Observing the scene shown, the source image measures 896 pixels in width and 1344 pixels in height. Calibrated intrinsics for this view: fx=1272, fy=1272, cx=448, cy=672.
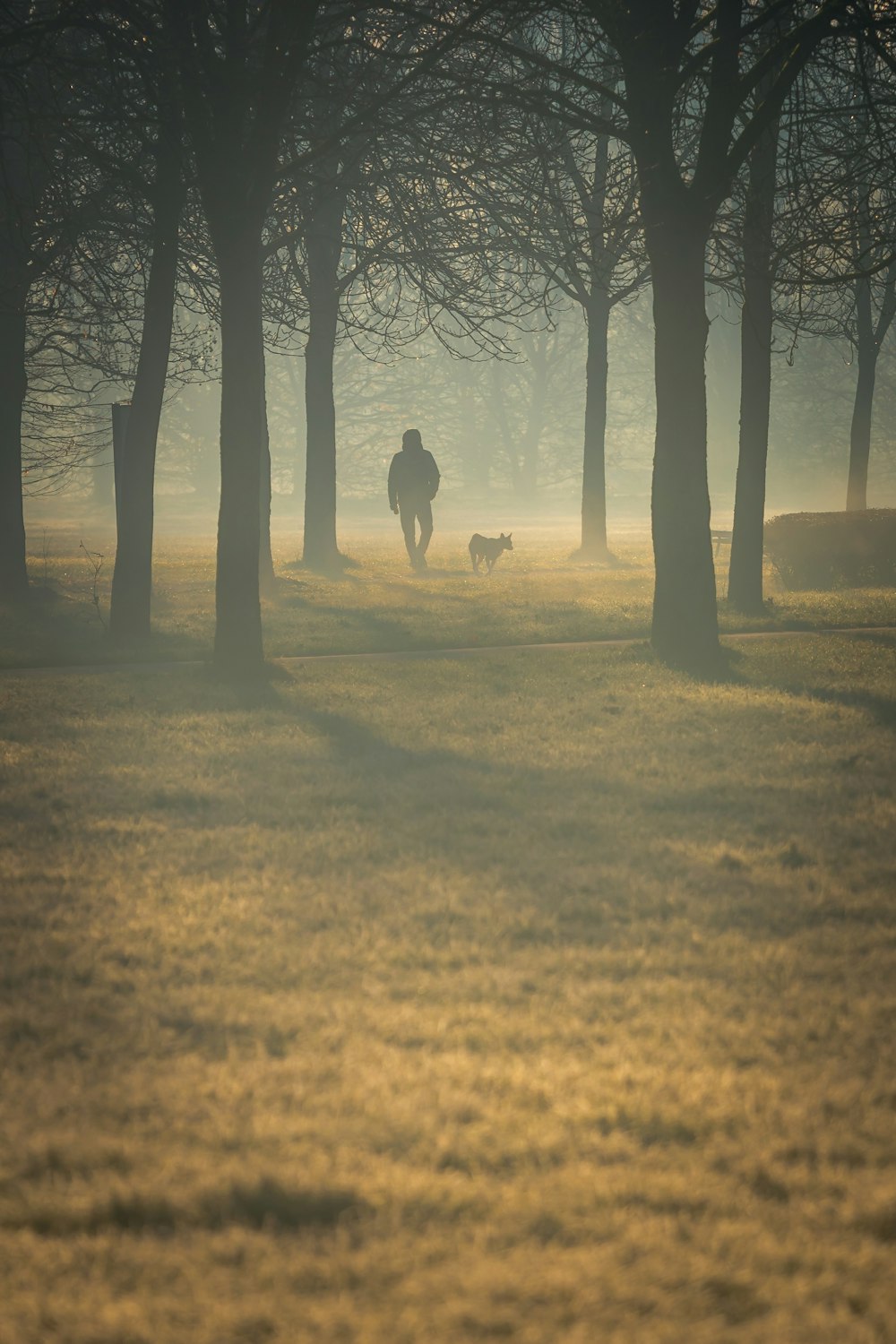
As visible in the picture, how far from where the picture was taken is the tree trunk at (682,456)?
1155 centimetres

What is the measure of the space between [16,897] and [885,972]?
3.40 meters

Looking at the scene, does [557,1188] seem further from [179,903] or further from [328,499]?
[328,499]

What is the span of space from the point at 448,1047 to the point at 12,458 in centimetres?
1709

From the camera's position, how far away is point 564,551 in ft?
97.7

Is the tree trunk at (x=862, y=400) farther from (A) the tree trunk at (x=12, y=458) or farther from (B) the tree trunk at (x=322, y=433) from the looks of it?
(A) the tree trunk at (x=12, y=458)

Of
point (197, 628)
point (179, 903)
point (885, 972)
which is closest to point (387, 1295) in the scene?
point (885, 972)

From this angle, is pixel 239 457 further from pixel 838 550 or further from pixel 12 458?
pixel 838 550

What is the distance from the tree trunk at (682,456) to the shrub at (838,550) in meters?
8.57

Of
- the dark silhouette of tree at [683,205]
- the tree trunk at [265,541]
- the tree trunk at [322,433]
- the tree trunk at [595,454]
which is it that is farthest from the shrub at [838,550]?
the dark silhouette of tree at [683,205]

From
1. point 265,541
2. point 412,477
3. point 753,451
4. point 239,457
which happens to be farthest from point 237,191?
point 412,477

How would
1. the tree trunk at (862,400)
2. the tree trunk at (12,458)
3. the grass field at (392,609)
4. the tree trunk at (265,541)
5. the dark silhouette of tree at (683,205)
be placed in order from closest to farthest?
the dark silhouette of tree at (683,205)
the grass field at (392,609)
the tree trunk at (12,458)
the tree trunk at (265,541)
the tree trunk at (862,400)

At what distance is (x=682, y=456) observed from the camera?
11812 mm

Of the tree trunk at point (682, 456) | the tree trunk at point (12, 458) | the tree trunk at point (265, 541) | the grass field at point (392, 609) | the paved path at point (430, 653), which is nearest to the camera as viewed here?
the tree trunk at point (682, 456)

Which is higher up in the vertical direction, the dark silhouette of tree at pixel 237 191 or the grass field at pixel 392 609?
the dark silhouette of tree at pixel 237 191
